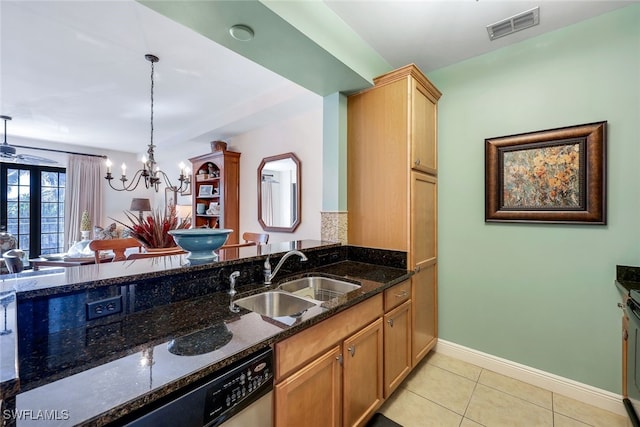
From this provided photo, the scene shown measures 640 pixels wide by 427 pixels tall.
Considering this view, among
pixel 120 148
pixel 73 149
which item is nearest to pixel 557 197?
pixel 120 148

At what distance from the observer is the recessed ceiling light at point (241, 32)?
1506 millimetres

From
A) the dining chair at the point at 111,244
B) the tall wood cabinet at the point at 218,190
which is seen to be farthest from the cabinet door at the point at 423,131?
the tall wood cabinet at the point at 218,190

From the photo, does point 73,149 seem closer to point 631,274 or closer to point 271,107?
point 271,107

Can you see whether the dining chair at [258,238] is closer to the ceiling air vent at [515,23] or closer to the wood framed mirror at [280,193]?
the wood framed mirror at [280,193]

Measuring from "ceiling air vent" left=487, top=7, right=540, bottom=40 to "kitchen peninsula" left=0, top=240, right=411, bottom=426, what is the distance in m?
2.01

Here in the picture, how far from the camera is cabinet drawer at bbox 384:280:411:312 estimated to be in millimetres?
1761

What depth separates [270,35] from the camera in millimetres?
1575

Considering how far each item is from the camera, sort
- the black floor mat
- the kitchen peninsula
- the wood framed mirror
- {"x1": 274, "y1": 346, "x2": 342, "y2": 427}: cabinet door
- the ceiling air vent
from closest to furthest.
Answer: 1. the kitchen peninsula
2. {"x1": 274, "y1": 346, "x2": 342, "y2": 427}: cabinet door
3. the black floor mat
4. the ceiling air vent
5. the wood framed mirror

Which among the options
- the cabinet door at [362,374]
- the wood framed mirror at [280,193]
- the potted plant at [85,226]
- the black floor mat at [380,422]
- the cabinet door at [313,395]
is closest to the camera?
the cabinet door at [313,395]

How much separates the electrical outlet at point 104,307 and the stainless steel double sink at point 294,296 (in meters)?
0.49

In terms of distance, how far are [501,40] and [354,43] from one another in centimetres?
113

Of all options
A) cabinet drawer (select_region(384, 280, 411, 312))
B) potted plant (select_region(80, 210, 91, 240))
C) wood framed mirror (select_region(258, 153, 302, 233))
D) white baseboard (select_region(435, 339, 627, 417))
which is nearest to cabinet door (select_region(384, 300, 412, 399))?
cabinet drawer (select_region(384, 280, 411, 312))

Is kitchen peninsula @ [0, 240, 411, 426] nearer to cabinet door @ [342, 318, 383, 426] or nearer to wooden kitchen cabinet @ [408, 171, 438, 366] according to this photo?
cabinet door @ [342, 318, 383, 426]

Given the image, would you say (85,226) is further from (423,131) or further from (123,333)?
(423,131)
